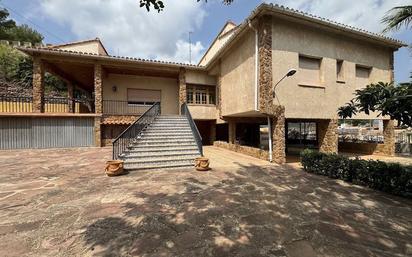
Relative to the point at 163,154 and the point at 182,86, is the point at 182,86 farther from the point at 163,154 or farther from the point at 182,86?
the point at 163,154

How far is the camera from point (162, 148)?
893cm

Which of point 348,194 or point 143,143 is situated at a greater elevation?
point 143,143

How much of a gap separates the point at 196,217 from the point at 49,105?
16.4 m

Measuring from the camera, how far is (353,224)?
12.1 feet

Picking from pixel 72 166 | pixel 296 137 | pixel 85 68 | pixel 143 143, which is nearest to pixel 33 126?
pixel 85 68

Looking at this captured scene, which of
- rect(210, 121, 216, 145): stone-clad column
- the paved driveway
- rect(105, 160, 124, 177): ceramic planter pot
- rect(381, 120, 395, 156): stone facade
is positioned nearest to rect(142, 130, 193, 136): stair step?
rect(105, 160, 124, 177): ceramic planter pot

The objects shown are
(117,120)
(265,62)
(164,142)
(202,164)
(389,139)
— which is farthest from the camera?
(117,120)

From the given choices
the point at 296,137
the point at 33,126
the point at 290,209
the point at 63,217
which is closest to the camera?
the point at 63,217

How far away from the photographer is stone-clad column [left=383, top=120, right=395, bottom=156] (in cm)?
1195

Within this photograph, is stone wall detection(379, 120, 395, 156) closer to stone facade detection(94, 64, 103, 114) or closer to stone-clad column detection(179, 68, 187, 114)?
stone-clad column detection(179, 68, 187, 114)

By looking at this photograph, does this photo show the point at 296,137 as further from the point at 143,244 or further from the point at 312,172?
the point at 143,244

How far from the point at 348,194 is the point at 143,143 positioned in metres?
7.32

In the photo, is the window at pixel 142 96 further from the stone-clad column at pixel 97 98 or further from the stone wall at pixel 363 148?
the stone wall at pixel 363 148

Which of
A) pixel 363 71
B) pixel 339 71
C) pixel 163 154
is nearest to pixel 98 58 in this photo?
pixel 163 154
